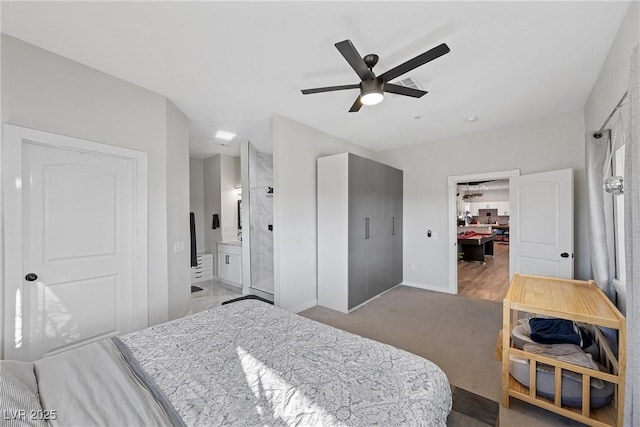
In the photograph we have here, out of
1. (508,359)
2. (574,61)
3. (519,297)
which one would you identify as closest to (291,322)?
(508,359)

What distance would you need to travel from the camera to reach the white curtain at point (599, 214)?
218 cm

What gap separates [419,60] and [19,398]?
2594 millimetres

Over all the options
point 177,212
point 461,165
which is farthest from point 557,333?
point 177,212

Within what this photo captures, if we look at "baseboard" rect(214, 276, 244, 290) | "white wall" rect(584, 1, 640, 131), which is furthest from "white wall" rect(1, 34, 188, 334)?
"white wall" rect(584, 1, 640, 131)

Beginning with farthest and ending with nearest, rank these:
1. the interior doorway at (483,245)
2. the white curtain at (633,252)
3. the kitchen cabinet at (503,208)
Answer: the kitchen cabinet at (503,208), the interior doorway at (483,245), the white curtain at (633,252)

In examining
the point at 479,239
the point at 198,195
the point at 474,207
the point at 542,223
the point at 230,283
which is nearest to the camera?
the point at 542,223

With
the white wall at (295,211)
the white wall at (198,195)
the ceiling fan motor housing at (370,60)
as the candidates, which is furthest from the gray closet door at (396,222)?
the white wall at (198,195)

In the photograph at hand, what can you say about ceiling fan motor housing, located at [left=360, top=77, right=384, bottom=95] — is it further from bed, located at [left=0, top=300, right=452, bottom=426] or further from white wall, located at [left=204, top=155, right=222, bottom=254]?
white wall, located at [left=204, top=155, right=222, bottom=254]

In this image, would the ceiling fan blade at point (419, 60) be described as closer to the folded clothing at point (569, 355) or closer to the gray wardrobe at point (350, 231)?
the gray wardrobe at point (350, 231)

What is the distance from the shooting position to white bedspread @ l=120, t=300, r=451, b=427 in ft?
3.30

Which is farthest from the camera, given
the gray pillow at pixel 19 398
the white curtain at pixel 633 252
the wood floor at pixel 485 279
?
the wood floor at pixel 485 279

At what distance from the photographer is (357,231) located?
3.82 meters

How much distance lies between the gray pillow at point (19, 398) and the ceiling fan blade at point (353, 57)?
214 centimetres

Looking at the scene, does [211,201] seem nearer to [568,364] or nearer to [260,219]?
[260,219]
